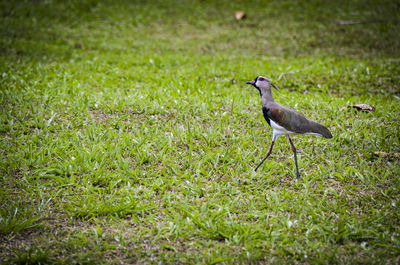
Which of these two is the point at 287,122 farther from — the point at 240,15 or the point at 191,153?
the point at 240,15

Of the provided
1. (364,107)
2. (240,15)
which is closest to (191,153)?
(364,107)

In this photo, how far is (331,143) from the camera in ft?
15.8

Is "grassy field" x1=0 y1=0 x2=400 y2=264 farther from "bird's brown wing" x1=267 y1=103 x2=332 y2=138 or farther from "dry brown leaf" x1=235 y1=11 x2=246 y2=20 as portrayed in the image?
"dry brown leaf" x1=235 y1=11 x2=246 y2=20

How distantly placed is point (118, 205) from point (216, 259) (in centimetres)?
108

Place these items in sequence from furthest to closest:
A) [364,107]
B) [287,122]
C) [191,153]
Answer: [364,107] < [191,153] < [287,122]

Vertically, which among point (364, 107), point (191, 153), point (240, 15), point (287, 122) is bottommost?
point (191, 153)

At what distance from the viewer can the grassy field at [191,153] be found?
3.24 m

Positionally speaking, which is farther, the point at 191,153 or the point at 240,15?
the point at 240,15

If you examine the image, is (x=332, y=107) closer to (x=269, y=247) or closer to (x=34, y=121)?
(x=269, y=247)

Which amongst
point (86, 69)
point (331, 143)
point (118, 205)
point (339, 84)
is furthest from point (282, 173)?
point (86, 69)

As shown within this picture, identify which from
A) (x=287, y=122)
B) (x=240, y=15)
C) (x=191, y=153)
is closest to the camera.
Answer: (x=287, y=122)

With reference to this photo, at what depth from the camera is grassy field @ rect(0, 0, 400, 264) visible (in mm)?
3242

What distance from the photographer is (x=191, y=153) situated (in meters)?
4.39

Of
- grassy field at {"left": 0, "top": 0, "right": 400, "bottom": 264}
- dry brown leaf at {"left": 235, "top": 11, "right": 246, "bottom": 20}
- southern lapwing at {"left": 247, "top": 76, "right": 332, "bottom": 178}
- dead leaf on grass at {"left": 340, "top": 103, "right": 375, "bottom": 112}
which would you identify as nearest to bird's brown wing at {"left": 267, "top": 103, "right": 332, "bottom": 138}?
southern lapwing at {"left": 247, "top": 76, "right": 332, "bottom": 178}
